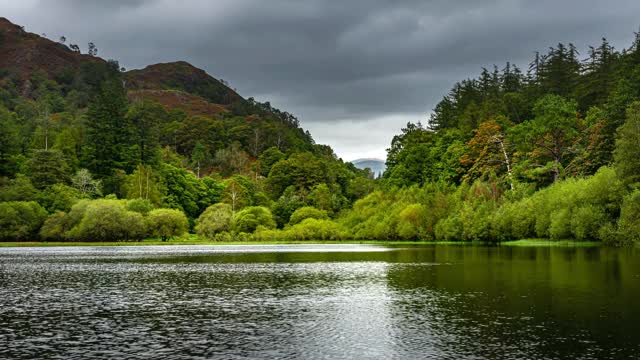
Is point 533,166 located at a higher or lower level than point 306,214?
higher

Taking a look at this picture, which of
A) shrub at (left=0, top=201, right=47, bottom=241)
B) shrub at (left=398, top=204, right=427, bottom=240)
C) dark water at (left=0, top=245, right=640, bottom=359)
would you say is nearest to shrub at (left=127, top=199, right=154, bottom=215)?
shrub at (left=0, top=201, right=47, bottom=241)

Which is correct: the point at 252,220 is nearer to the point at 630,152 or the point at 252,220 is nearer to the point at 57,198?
the point at 57,198

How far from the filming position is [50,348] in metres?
29.5

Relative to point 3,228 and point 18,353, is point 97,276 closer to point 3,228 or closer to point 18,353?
point 18,353

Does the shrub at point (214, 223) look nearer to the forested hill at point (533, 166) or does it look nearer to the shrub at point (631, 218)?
the forested hill at point (533, 166)

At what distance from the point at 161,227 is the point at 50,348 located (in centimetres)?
13610

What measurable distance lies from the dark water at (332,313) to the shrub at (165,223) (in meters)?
94.1

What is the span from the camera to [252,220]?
545ft

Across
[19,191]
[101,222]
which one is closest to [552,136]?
[101,222]

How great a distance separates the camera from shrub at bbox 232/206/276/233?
16638 cm

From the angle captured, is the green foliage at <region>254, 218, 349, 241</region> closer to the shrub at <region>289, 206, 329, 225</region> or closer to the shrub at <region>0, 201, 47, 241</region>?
the shrub at <region>289, 206, 329, 225</region>

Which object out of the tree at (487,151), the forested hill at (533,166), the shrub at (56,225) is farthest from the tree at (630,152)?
the shrub at (56,225)

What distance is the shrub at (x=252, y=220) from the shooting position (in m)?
166

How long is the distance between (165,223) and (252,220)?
23.2 meters
